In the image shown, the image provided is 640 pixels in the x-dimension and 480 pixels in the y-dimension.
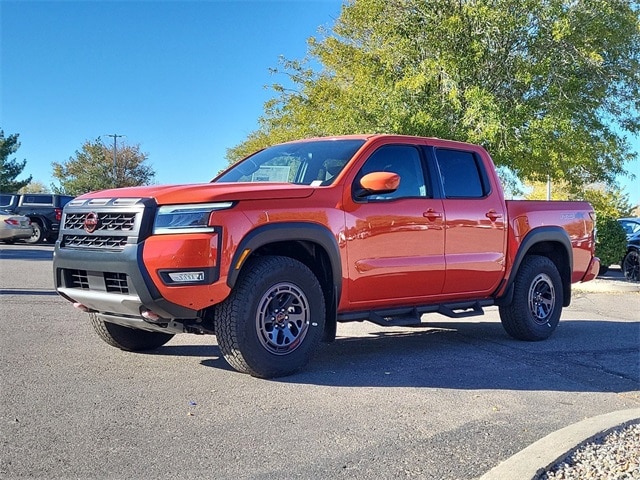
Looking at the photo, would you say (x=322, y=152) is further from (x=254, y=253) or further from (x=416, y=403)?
(x=416, y=403)

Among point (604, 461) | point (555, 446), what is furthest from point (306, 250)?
point (604, 461)

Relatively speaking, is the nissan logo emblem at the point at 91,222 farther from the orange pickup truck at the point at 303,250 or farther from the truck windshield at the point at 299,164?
the truck windshield at the point at 299,164

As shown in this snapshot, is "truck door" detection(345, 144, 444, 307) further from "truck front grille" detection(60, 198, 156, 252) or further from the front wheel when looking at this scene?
the front wheel

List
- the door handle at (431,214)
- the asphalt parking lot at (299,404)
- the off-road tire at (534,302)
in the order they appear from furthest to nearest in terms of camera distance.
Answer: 1. the off-road tire at (534,302)
2. the door handle at (431,214)
3. the asphalt parking lot at (299,404)

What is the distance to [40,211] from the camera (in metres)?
25.0

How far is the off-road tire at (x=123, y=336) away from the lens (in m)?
6.07

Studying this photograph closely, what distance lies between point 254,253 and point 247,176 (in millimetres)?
1345

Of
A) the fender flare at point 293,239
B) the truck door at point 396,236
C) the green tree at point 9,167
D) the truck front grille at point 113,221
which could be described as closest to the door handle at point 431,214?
the truck door at point 396,236

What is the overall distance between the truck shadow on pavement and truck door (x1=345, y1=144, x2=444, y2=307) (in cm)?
62

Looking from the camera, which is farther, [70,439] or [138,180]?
[138,180]

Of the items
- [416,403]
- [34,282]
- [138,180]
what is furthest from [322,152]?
[138,180]

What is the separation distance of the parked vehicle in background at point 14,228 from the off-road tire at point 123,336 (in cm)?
1813

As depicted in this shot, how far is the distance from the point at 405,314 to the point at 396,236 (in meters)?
0.77

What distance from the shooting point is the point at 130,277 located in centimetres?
484
